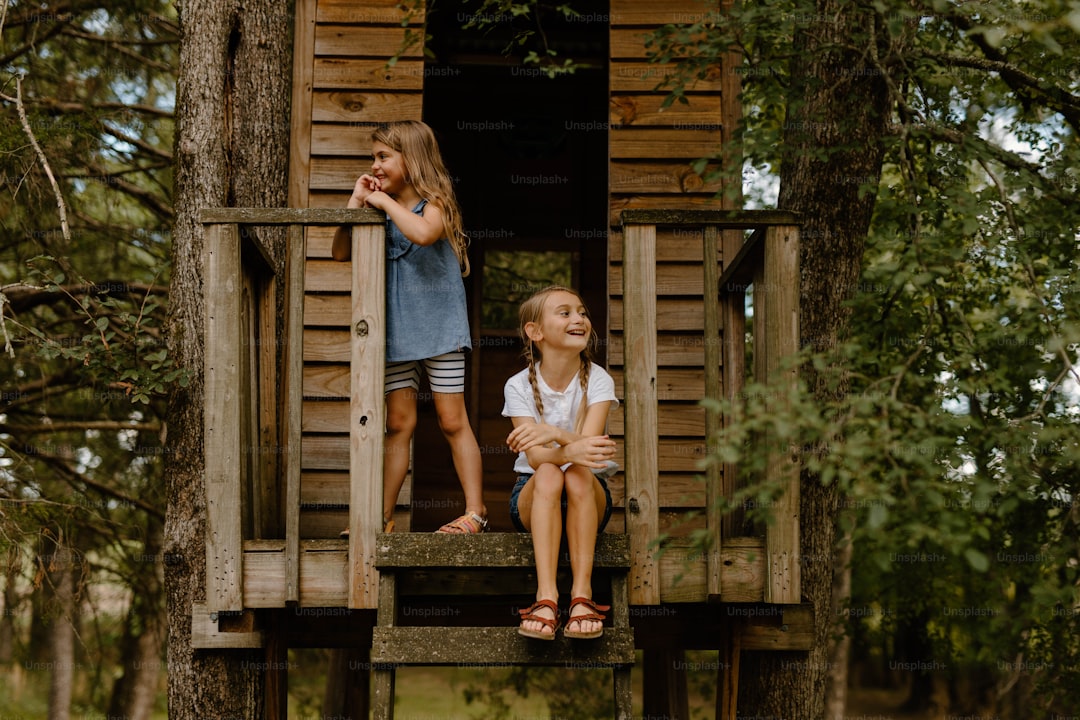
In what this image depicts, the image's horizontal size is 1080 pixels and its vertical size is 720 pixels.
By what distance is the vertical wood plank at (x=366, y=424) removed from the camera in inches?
156

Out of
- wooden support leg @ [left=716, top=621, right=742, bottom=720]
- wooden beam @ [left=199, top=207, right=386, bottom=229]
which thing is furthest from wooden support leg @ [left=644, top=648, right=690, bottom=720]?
wooden beam @ [left=199, top=207, right=386, bottom=229]

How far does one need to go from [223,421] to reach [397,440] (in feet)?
2.51

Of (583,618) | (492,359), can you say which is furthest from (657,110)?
(583,618)

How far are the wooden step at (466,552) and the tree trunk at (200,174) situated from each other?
1.77 metres

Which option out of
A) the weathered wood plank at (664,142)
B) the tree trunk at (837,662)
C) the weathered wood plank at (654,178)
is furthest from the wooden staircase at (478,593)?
the tree trunk at (837,662)

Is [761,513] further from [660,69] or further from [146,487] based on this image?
[146,487]

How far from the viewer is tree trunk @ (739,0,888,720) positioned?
5312 millimetres

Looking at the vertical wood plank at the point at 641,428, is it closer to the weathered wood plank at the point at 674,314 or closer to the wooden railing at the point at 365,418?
the wooden railing at the point at 365,418

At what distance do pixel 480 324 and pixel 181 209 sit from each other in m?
2.68

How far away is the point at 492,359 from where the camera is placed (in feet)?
25.0

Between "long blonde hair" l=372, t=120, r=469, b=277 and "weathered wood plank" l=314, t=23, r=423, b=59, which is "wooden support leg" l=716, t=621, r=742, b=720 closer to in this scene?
"long blonde hair" l=372, t=120, r=469, b=277

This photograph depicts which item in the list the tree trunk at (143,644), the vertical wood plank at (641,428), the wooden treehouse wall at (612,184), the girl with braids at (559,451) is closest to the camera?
the girl with braids at (559,451)

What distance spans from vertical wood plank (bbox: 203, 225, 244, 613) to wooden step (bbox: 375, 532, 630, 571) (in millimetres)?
611

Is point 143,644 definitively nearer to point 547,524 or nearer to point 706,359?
point 547,524
